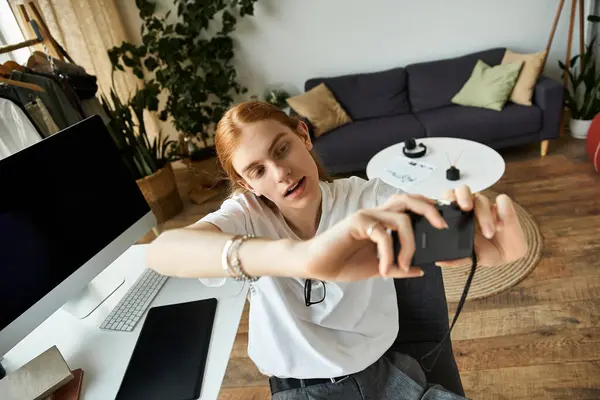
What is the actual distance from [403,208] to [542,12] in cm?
349

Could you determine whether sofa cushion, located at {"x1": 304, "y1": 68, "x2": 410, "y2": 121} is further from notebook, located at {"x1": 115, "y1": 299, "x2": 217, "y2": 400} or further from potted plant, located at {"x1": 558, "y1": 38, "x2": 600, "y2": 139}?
notebook, located at {"x1": 115, "y1": 299, "x2": 217, "y2": 400}

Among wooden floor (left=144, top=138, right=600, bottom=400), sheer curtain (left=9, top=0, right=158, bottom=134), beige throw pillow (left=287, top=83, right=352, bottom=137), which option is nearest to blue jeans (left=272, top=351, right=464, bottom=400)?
wooden floor (left=144, top=138, right=600, bottom=400)

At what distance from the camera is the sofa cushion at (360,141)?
3.00 m

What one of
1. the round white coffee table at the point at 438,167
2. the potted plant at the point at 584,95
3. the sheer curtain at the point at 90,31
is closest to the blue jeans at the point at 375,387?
the round white coffee table at the point at 438,167

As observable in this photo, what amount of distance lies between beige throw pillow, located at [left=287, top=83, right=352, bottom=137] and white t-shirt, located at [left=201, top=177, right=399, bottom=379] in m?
2.25

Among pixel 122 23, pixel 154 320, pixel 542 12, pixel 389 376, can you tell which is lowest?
pixel 389 376

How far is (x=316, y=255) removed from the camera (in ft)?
2.00

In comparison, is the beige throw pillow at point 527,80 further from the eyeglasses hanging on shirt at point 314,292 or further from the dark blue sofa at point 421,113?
the eyeglasses hanging on shirt at point 314,292

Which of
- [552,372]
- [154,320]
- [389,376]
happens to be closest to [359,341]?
[389,376]

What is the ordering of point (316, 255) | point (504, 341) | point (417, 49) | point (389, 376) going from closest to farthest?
point (316, 255) → point (389, 376) → point (504, 341) → point (417, 49)

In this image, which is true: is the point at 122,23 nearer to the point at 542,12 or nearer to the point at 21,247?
the point at 21,247

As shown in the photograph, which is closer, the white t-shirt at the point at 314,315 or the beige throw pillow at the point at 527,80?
the white t-shirt at the point at 314,315

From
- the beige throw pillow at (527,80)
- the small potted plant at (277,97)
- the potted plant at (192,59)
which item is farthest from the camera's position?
the small potted plant at (277,97)

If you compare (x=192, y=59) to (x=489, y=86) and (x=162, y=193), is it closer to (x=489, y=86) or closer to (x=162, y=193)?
(x=162, y=193)
